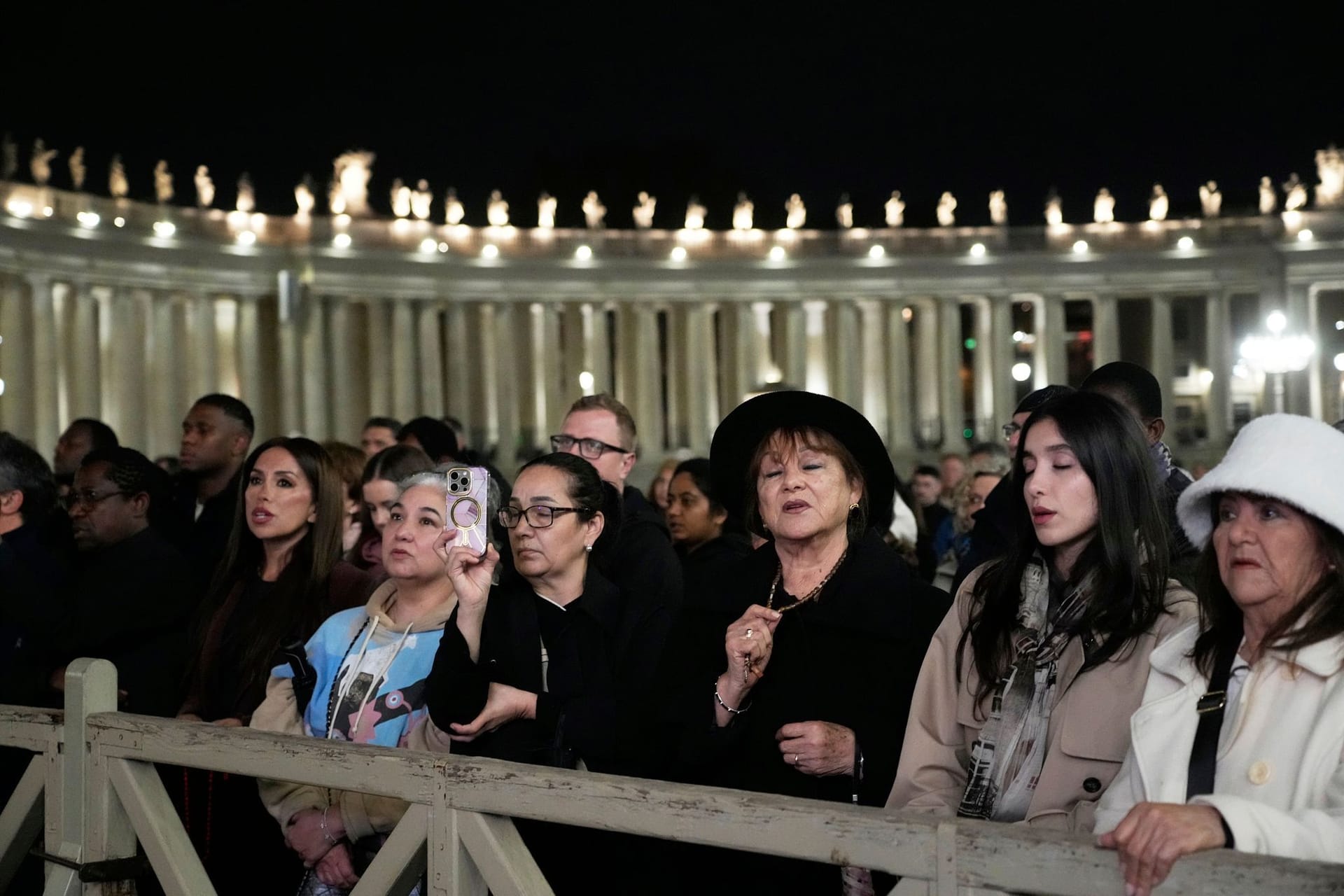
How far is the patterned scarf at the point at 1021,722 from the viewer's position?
480cm

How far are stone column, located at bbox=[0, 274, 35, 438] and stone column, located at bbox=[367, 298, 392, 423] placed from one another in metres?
14.2

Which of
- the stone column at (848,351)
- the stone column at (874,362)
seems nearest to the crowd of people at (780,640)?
the stone column at (848,351)

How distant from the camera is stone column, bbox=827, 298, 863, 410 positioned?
66.1 metres

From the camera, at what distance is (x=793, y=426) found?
5895 millimetres

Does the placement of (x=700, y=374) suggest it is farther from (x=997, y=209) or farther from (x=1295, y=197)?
(x=1295, y=197)

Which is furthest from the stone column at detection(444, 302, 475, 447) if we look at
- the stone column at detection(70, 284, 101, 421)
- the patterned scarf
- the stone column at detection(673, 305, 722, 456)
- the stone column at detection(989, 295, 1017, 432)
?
the patterned scarf

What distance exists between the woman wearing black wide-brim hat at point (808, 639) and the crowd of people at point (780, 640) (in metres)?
0.01

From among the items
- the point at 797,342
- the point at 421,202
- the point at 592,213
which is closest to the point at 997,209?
the point at 797,342

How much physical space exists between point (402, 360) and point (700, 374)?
12749mm

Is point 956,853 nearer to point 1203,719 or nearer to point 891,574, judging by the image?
point 1203,719

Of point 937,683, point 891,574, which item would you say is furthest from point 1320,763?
point 891,574

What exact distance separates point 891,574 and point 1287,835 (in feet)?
7.11

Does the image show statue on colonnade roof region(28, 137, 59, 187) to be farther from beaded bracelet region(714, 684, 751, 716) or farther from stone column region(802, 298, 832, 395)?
beaded bracelet region(714, 684, 751, 716)

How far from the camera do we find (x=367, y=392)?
2447 inches
